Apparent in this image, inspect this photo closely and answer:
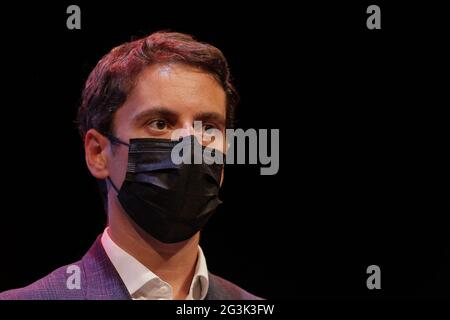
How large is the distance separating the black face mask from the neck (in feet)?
0.15

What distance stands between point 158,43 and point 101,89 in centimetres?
31

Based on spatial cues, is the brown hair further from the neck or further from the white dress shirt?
the white dress shirt

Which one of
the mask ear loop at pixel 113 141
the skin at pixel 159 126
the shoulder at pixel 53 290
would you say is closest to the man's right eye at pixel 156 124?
the skin at pixel 159 126

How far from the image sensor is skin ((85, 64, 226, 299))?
251cm

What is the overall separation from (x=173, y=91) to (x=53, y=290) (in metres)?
0.91

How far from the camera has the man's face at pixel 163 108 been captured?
8.23 ft

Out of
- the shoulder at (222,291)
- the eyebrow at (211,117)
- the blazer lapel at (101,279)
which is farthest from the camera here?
the shoulder at (222,291)

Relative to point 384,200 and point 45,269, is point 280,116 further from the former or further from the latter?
point 45,269

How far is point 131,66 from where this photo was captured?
2.60m

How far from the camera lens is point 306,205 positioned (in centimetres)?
358

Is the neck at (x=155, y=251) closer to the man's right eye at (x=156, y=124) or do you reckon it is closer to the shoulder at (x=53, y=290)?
the shoulder at (x=53, y=290)

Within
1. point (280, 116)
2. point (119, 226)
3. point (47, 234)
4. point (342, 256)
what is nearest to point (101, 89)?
point (119, 226)

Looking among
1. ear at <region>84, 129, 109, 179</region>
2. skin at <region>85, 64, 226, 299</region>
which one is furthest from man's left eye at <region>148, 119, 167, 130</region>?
ear at <region>84, 129, 109, 179</region>

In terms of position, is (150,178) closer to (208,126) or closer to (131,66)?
(208,126)
